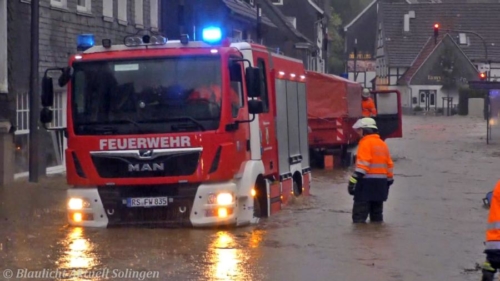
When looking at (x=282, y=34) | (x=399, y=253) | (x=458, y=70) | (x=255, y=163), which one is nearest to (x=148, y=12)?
(x=255, y=163)

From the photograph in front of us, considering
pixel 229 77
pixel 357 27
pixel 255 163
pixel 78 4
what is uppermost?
pixel 357 27

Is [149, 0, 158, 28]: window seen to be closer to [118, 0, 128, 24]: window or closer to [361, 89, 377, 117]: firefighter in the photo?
[118, 0, 128, 24]: window

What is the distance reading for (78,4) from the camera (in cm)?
2512

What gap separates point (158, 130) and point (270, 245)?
206cm

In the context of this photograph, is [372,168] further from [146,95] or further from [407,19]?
[407,19]

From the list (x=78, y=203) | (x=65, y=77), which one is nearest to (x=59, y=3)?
(x=65, y=77)

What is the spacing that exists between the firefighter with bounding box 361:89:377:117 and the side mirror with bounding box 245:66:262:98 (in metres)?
17.8

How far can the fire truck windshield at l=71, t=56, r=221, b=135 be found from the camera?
1296 cm

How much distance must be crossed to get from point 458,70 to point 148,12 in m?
64.6

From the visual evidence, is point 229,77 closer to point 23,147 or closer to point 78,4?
point 23,147

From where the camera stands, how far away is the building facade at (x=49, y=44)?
21.3 meters

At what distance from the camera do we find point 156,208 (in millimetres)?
13164

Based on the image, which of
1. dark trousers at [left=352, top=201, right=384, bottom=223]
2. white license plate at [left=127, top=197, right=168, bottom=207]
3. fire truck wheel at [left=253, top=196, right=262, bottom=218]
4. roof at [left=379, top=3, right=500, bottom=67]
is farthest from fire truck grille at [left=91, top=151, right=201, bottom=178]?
roof at [left=379, top=3, right=500, bottom=67]

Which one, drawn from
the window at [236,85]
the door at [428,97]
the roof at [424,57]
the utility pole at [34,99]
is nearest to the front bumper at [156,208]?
the window at [236,85]
